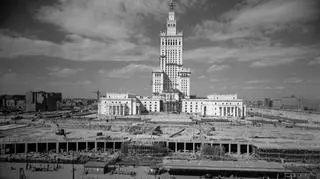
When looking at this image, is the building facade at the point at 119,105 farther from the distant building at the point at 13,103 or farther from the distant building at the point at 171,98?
the distant building at the point at 13,103

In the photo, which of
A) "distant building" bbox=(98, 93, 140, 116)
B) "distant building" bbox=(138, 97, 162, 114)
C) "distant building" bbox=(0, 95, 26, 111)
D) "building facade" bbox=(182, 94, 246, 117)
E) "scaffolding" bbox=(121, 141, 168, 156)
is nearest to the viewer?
"scaffolding" bbox=(121, 141, 168, 156)

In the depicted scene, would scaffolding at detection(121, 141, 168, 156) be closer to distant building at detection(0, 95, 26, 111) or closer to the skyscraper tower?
the skyscraper tower

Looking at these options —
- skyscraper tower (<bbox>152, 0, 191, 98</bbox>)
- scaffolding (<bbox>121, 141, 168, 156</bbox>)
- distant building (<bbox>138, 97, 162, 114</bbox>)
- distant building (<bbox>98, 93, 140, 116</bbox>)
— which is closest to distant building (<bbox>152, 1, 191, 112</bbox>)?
skyscraper tower (<bbox>152, 0, 191, 98</bbox>)

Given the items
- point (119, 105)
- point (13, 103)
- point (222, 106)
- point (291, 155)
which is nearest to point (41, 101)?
point (13, 103)

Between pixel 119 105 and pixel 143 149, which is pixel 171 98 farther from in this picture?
pixel 143 149

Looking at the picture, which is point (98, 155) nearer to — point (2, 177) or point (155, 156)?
point (155, 156)

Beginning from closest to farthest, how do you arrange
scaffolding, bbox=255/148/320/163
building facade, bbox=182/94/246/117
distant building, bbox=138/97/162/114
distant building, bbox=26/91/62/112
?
scaffolding, bbox=255/148/320/163 → building facade, bbox=182/94/246/117 → distant building, bbox=138/97/162/114 → distant building, bbox=26/91/62/112
